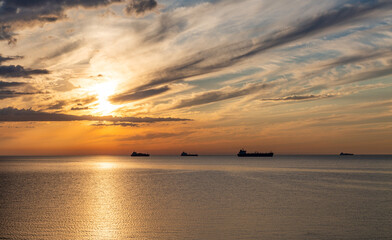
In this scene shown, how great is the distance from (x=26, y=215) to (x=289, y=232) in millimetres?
34123

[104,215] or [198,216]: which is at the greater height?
[198,216]

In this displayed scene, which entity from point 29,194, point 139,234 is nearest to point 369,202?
point 139,234

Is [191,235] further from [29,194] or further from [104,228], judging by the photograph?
[29,194]

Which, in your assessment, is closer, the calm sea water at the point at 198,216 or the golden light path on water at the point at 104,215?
the calm sea water at the point at 198,216

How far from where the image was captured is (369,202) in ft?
178

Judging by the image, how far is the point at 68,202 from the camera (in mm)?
54938

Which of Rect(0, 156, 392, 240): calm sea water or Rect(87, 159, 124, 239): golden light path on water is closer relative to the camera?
Rect(0, 156, 392, 240): calm sea water

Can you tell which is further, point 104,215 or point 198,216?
point 104,215

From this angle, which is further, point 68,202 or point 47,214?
point 68,202

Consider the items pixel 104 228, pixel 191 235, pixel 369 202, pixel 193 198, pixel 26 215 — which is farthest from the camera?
pixel 193 198

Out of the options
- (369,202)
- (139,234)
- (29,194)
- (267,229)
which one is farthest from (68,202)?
(369,202)

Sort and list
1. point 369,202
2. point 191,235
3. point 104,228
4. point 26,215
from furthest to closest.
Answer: point 369,202 → point 26,215 → point 104,228 → point 191,235

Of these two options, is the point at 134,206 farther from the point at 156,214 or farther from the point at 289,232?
the point at 289,232

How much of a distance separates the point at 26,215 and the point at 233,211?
92.9 feet
